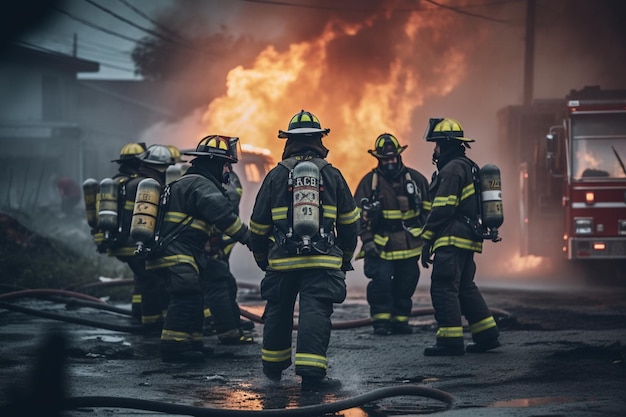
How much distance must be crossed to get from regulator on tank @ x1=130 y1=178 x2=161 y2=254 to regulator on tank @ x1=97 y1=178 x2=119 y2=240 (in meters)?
1.71

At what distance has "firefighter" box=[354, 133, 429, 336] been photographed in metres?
10.5

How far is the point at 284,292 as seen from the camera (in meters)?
7.59

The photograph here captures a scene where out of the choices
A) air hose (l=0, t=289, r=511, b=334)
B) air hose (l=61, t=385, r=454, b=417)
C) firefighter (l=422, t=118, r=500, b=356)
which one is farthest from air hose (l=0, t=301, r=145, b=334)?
air hose (l=61, t=385, r=454, b=417)

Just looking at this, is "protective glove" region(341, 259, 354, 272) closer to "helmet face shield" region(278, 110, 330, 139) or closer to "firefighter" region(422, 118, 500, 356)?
"helmet face shield" region(278, 110, 330, 139)

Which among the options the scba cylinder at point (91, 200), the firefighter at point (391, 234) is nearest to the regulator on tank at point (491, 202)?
the firefighter at point (391, 234)

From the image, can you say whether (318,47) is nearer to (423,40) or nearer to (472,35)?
(423,40)

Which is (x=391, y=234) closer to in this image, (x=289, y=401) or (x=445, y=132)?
(x=445, y=132)

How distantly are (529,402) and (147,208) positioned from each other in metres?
3.77

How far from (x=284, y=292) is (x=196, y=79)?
130 feet

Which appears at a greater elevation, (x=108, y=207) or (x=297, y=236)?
(x=108, y=207)

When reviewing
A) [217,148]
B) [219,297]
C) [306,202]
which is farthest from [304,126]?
[219,297]

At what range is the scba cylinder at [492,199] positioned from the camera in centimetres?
894

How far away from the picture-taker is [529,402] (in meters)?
6.36

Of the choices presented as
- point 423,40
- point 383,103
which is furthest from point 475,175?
point 423,40
